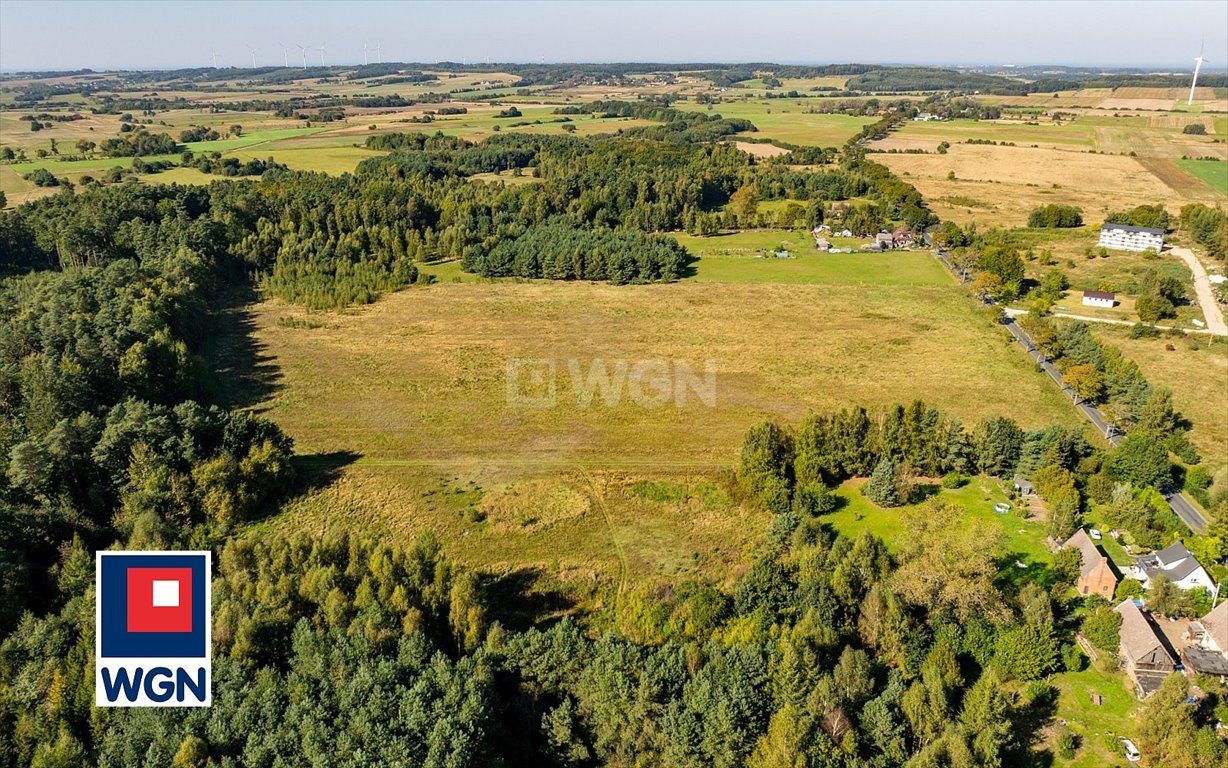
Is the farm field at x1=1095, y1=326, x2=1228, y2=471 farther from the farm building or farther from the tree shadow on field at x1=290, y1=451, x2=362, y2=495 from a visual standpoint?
the tree shadow on field at x1=290, y1=451, x2=362, y2=495

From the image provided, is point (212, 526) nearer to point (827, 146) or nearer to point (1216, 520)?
point (1216, 520)

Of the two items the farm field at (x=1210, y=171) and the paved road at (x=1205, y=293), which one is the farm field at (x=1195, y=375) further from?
the farm field at (x=1210, y=171)

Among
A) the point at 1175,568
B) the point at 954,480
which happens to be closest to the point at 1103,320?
the point at 954,480

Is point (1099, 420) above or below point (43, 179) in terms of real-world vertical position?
below

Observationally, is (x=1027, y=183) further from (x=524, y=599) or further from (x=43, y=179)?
(x=43, y=179)
